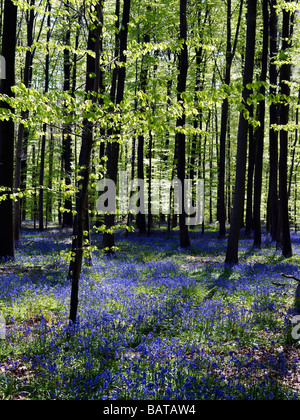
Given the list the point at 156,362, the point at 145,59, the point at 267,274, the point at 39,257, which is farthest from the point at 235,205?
the point at 145,59

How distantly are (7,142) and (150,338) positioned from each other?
9943 millimetres

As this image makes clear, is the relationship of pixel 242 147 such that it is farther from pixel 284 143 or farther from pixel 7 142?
pixel 7 142

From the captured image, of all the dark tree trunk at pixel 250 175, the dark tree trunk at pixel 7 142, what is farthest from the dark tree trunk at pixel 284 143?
the dark tree trunk at pixel 7 142

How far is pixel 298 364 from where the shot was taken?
516 centimetres

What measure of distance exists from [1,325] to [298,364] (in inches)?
209

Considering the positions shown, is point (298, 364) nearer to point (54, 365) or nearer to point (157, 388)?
point (157, 388)

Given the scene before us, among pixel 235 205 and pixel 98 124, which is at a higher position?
pixel 98 124

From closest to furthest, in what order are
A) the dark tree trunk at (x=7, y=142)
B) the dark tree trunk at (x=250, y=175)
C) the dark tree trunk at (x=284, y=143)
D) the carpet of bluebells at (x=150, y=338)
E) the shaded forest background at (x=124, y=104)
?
the carpet of bluebells at (x=150, y=338)
the shaded forest background at (x=124, y=104)
the dark tree trunk at (x=7, y=142)
the dark tree trunk at (x=284, y=143)
the dark tree trunk at (x=250, y=175)

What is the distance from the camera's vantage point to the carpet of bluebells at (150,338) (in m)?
4.49

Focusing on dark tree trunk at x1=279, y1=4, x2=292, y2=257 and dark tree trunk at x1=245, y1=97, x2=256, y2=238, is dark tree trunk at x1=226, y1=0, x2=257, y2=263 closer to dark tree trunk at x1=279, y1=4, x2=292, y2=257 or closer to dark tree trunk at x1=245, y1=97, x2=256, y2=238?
dark tree trunk at x1=279, y1=4, x2=292, y2=257

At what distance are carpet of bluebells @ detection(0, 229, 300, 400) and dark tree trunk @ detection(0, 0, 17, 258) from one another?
201 cm

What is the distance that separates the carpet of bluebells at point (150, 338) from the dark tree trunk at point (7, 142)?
2015 millimetres

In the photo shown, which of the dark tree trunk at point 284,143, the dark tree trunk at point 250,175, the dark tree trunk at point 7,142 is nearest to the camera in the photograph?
the dark tree trunk at point 7,142

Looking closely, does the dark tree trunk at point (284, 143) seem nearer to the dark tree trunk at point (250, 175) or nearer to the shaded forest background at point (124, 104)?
the shaded forest background at point (124, 104)
